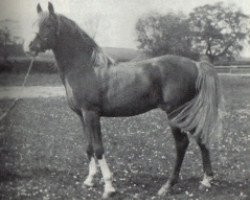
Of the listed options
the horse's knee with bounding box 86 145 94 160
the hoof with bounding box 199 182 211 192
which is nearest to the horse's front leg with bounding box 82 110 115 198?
the horse's knee with bounding box 86 145 94 160

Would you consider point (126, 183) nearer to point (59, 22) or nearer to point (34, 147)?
point (34, 147)

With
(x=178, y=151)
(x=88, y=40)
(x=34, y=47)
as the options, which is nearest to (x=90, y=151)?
(x=178, y=151)

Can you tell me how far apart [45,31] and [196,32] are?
5.25 feet

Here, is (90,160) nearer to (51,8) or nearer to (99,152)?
(99,152)

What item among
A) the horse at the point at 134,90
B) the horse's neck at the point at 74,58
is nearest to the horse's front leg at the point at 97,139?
the horse at the point at 134,90

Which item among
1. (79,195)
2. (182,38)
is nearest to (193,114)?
(182,38)

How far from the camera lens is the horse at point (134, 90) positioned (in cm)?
420

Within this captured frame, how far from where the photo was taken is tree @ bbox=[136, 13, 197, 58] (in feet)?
14.7

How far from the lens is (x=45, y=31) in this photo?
3.93 meters

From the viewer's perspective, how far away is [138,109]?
169 inches

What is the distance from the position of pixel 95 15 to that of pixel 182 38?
3.16 feet

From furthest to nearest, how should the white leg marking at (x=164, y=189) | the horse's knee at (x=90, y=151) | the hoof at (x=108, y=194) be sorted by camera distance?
the horse's knee at (x=90, y=151)
the white leg marking at (x=164, y=189)
the hoof at (x=108, y=194)

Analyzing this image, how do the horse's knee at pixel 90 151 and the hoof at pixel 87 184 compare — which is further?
the horse's knee at pixel 90 151

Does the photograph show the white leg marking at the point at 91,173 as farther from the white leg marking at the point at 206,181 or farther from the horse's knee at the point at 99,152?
the white leg marking at the point at 206,181
